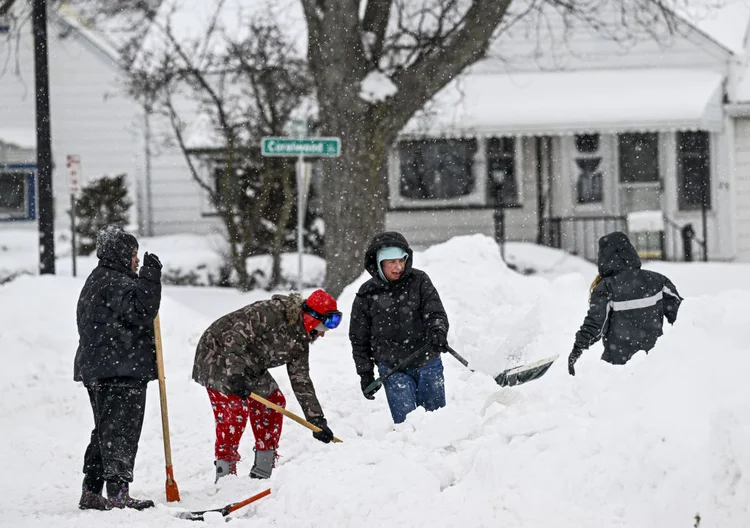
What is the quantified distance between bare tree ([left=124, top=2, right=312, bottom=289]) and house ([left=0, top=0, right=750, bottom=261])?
1.33 metres

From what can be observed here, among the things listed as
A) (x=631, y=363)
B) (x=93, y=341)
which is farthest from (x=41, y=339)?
(x=631, y=363)

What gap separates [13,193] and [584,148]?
12.2 metres

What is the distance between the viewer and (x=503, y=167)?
20719mm

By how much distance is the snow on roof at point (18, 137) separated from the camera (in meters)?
22.5

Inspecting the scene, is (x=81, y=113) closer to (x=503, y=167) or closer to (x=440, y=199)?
(x=440, y=199)

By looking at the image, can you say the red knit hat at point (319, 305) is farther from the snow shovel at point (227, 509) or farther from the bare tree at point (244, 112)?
the bare tree at point (244, 112)

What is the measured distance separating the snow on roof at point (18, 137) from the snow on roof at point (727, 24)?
13.1 metres

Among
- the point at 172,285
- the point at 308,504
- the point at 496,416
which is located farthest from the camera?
the point at 172,285

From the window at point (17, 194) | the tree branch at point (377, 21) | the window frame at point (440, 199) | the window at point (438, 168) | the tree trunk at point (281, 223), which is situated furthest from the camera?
the window at point (17, 194)

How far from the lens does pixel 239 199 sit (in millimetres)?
18625

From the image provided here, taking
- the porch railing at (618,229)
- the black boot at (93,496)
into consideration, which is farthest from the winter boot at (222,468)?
the porch railing at (618,229)

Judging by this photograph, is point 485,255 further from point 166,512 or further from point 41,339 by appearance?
point 166,512

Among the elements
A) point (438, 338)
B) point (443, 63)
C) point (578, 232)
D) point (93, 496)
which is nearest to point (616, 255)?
point (438, 338)

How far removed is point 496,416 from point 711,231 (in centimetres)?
1499
